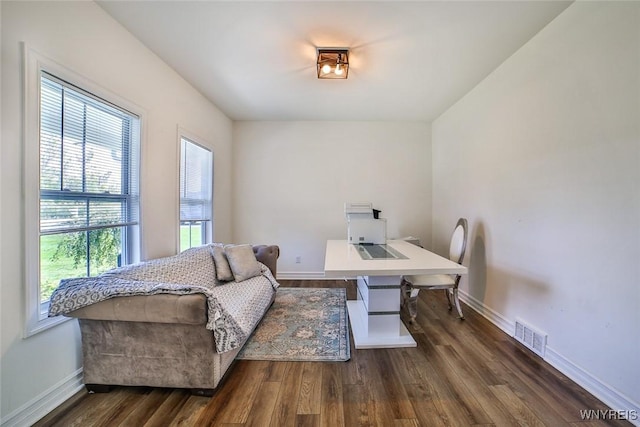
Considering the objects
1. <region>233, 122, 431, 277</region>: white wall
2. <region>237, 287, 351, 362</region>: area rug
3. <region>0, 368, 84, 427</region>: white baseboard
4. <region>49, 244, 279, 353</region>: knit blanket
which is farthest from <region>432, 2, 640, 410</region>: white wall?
<region>0, 368, 84, 427</region>: white baseboard

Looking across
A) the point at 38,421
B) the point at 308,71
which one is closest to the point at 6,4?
the point at 308,71

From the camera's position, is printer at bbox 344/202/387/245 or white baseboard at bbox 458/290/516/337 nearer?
white baseboard at bbox 458/290/516/337

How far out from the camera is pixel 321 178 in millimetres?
4008

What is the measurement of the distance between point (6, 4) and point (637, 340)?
3.79 meters

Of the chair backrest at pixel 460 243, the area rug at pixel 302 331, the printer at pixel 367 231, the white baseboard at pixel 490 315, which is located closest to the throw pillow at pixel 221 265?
the area rug at pixel 302 331

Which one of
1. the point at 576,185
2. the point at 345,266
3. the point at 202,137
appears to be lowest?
the point at 345,266

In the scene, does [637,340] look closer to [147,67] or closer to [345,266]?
[345,266]

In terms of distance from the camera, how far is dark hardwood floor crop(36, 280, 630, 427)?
134 centimetres

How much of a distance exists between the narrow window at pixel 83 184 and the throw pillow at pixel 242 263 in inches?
33.8

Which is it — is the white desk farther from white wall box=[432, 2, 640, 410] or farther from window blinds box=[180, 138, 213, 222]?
window blinds box=[180, 138, 213, 222]

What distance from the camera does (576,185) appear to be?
5.41 feet

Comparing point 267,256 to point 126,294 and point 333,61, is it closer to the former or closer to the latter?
point 126,294

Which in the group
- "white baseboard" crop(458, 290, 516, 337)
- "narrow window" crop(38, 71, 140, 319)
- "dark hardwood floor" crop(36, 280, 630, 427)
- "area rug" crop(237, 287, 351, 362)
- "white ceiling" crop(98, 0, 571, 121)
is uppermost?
"white ceiling" crop(98, 0, 571, 121)

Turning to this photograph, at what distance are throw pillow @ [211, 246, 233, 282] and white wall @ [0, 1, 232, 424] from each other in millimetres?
454
